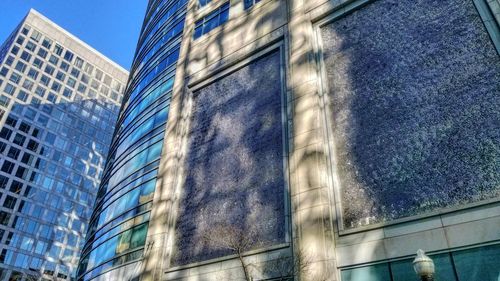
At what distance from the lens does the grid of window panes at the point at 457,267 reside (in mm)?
11922

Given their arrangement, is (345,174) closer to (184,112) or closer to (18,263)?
(184,112)

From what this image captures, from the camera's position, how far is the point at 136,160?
28.5 m

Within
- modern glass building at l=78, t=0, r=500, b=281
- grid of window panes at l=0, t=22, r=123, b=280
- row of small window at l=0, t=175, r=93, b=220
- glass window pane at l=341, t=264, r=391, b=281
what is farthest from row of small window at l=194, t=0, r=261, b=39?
row of small window at l=0, t=175, r=93, b=220

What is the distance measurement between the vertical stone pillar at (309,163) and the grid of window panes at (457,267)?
1900mm

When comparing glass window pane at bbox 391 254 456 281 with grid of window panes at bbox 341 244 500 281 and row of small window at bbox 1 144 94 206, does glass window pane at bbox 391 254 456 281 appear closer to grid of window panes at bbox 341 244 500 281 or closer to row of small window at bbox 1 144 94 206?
grid of window panes at bbox 341 244 500 281

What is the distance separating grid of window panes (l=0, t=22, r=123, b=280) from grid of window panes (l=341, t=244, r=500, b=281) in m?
71.5

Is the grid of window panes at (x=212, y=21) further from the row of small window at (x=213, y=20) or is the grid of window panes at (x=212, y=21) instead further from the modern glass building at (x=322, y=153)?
the modern glass building at (x=322, y=153)

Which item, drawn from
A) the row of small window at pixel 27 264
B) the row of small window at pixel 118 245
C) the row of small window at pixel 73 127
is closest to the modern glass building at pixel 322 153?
the row of small window at pixel 118 245

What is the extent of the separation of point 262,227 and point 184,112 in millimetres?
11232

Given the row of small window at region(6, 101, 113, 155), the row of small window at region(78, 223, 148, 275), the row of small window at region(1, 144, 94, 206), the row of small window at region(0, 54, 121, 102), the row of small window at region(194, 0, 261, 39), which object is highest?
the row of small window at region(0, 54, 121, 102)

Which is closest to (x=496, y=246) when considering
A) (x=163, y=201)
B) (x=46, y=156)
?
(x=163, y=201)

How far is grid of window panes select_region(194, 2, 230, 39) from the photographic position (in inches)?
1097

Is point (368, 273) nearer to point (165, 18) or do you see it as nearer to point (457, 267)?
point (457, 267)

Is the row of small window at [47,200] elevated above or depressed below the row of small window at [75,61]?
below
